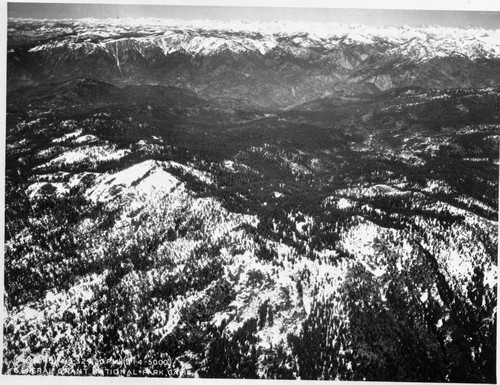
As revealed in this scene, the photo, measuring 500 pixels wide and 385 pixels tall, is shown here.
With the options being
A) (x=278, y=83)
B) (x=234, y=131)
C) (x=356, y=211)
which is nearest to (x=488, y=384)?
(x=356, y=211)

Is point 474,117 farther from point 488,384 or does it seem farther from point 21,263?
point 21,263

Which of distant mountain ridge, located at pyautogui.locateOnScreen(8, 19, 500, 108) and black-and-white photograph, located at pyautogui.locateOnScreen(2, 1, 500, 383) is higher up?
distant mountain ridge, located at pyautogui.locateOnScreen(8, 19, 500, 108)

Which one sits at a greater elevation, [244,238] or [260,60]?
[260,60]

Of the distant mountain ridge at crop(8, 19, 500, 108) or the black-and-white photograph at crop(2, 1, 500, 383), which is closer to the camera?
the black-and-white photograph at crop(2, 1, 500, 383)

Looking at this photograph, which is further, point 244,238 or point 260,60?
point 260,60

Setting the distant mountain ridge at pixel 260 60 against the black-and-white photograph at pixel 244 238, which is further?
the distant mountain ridge at pixel 260 60

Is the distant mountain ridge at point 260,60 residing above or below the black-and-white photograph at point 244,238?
above
